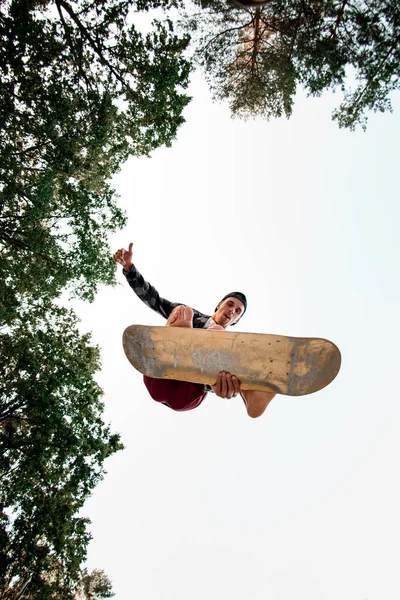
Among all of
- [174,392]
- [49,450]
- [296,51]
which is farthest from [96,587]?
[296,51]

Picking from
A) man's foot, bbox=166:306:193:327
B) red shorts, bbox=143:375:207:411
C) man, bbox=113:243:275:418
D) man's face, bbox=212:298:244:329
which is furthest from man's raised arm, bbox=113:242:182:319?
red shorts, bbox=143:375:207:411

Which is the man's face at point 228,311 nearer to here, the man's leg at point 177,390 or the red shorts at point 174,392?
the man's leg at point 177,390

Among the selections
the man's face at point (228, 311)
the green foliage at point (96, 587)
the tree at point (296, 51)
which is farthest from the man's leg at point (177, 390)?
the green foliage at point (96, 587)

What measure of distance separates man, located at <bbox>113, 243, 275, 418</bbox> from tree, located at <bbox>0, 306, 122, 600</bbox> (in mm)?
5465

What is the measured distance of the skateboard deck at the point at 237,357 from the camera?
2988 mm

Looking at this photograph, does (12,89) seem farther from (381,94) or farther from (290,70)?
(381,94)

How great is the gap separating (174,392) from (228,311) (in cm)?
126

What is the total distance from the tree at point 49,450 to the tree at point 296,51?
298 inches

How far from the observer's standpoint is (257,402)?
3.14m

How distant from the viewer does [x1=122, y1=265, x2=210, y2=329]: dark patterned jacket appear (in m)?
4.08

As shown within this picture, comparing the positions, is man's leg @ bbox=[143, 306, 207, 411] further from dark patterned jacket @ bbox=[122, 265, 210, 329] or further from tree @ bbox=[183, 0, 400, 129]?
tree @ bbox=[183, 0, 400, 129]

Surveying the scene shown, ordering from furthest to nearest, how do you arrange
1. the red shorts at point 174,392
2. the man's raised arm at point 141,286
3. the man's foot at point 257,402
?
the man's raised arm at point 141,286
the red shorts at point 174,392
the man's foot at point 257,402

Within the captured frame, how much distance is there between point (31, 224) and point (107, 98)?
3225 millimetres

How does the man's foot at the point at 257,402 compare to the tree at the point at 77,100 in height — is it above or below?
below
